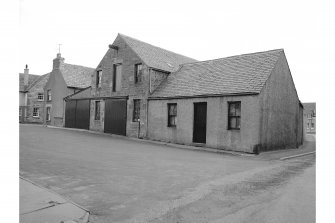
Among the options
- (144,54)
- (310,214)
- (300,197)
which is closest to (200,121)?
(144,54)

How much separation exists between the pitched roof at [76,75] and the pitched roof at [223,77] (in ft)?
56.8

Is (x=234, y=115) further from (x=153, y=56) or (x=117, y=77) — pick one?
(x=117, y=77)

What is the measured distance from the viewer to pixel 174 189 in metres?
6.23

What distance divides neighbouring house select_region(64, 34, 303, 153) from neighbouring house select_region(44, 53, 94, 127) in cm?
832

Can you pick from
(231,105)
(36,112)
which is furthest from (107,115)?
(36,112)

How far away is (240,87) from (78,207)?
41.9 ft

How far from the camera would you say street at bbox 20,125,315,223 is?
460cm

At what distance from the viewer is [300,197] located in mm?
5820

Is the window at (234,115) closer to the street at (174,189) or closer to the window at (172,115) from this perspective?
the window at (172,115)

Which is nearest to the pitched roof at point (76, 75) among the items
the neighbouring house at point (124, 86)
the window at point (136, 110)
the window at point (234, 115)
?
the neighbouring house at point (124, 86)

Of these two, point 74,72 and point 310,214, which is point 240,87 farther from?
point 74,72

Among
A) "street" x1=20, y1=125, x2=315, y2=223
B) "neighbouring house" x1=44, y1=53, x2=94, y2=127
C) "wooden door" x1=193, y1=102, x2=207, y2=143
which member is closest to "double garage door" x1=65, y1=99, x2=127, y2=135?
"neighbouring house" x1=44, y1=53, x2=94, y2=127

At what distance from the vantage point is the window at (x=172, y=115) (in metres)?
18.6

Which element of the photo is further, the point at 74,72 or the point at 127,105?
the point at 74,72
